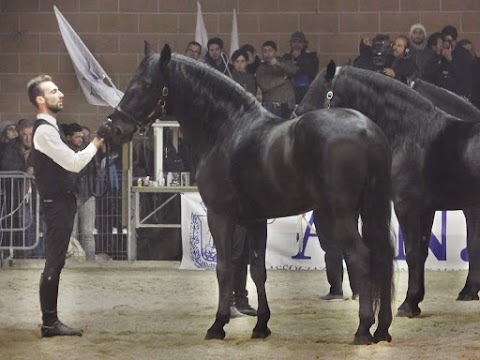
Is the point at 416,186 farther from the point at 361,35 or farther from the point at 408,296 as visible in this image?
the point at 361,35

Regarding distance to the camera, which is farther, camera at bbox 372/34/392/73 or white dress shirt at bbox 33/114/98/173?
camera at bbox 372/34/392/73

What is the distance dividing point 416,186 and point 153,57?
2554mm

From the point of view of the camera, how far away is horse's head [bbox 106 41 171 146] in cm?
841

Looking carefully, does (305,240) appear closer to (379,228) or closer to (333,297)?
(333,297)

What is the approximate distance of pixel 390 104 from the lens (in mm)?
9383

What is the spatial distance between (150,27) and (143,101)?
9453 millimetres

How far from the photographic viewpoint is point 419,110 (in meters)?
9.55

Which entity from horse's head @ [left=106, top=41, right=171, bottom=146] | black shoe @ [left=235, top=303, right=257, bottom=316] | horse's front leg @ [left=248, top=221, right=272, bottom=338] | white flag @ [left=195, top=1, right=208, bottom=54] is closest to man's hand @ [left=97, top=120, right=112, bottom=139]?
horse's head @ [left=106, top=41, right=171, bottom=146]

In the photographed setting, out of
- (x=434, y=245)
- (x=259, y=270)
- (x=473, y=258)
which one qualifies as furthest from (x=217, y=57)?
(x=259, y=270)

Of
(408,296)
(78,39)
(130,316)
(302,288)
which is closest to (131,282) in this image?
(302,288)

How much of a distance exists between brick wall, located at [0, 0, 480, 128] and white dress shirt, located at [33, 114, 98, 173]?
945 centimetres

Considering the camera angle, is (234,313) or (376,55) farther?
(376,55)

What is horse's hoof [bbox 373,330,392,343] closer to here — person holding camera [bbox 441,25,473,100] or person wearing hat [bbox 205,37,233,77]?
person holding camera [bbox 441,25,473,100]

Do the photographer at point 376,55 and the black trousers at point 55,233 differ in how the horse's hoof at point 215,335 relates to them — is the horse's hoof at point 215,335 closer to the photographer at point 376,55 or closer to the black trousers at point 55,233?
the black trousers at point 55,233
